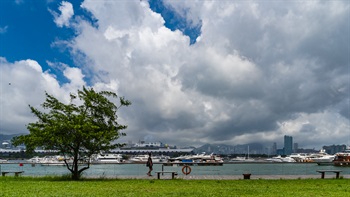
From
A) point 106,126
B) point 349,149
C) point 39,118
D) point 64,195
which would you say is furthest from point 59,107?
point 349,149

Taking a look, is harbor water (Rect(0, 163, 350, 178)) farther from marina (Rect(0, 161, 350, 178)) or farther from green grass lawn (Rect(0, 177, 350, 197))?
green grass lawn (Rect(0, 177, 350, 197))

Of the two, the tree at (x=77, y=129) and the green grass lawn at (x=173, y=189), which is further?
the tree at (x=77, y=129)

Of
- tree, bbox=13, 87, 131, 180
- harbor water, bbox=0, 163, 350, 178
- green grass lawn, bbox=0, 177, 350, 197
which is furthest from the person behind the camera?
harbor water, bbox=0, 163, 350, 178

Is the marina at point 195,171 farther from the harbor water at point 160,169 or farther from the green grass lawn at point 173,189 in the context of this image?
the green grass lawn at point 173,189

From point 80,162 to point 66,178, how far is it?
189cm

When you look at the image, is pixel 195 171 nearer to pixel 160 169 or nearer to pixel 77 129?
pixel 160 169

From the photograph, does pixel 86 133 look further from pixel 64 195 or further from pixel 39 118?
pixel 64 195

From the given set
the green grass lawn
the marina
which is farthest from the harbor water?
the green grass lawn

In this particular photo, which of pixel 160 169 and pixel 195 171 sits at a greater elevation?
pixel 195 171

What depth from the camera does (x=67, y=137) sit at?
2855 centimetres

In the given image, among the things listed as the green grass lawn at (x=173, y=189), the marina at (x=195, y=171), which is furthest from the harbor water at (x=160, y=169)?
the green grass lawn at (x=173, y=189)

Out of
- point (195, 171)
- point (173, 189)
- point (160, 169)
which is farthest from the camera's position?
point (160, 169)

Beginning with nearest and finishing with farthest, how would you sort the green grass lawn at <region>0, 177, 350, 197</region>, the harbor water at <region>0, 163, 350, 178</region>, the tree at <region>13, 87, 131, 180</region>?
the green grass lawn at <region>0, 177, 350, 197</region>, the tree at <region>13, 87, 131, 180</region>, the harbor water at <region>0, 163, 350, 178</region>

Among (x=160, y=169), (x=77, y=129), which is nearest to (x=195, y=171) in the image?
(x=160, y=169)
